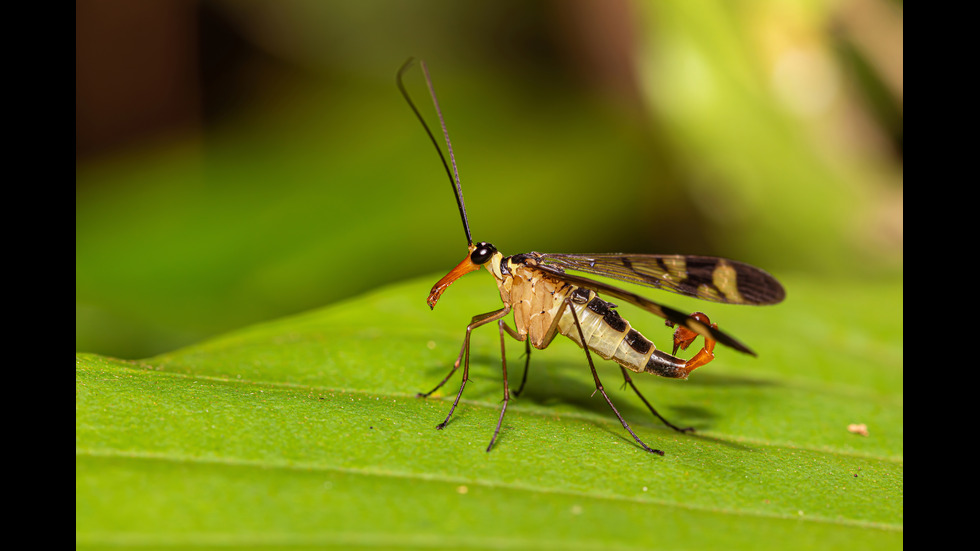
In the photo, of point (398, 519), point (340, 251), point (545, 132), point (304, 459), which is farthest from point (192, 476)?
point (545, 132)

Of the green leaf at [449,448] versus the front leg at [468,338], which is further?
the front leg at [468,338]

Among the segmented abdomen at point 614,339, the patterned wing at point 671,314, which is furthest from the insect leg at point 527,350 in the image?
the patterned wing at point 671,314

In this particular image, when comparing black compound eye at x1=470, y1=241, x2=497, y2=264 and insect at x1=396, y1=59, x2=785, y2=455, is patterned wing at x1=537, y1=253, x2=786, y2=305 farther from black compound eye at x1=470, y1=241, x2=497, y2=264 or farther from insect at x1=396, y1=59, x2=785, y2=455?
black compound eye at x1=470, y1=241, x2=497, y2=264

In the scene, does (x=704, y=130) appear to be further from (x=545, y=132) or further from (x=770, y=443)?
(x=770, y=443)

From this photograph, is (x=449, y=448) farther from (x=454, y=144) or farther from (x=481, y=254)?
(x=454, y=144)

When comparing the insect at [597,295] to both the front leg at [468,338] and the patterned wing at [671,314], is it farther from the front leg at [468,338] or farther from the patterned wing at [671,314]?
the patterned wing at [671,314]
